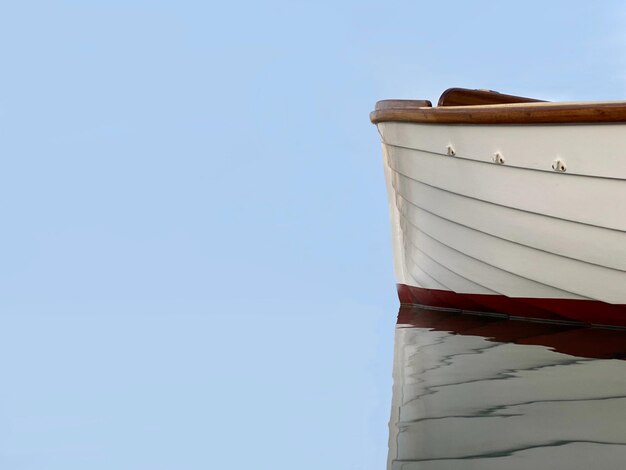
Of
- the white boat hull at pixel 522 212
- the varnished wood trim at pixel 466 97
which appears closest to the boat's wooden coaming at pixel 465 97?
the varnished wood trim at pixel 466 97

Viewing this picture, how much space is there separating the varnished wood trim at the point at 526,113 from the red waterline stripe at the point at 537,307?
2.58 feet

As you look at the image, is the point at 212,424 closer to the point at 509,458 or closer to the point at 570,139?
the point at 509,458

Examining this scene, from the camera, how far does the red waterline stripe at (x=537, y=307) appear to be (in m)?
3.60

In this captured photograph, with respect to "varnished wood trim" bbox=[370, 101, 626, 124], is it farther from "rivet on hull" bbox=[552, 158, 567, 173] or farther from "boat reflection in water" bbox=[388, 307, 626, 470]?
"boat reflection in water" bbox=[388, 307, 626, 470]

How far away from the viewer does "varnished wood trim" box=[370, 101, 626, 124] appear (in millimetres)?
3176

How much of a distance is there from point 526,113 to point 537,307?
3.04 feet

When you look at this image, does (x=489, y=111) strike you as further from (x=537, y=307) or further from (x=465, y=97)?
(x=537, y=307)

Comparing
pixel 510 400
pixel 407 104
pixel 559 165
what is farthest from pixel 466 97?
pixel 510 400

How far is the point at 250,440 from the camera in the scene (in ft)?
6.50

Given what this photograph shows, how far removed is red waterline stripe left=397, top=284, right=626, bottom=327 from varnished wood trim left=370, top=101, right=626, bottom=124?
0.78 m

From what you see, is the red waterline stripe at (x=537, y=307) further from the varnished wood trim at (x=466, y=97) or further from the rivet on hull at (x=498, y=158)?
the varnished wood trim at (x=466, y=97)

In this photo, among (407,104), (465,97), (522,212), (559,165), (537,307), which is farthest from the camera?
(465,97)

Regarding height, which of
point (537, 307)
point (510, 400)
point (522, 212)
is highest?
point (522, 212)

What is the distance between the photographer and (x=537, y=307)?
12.8 feet
